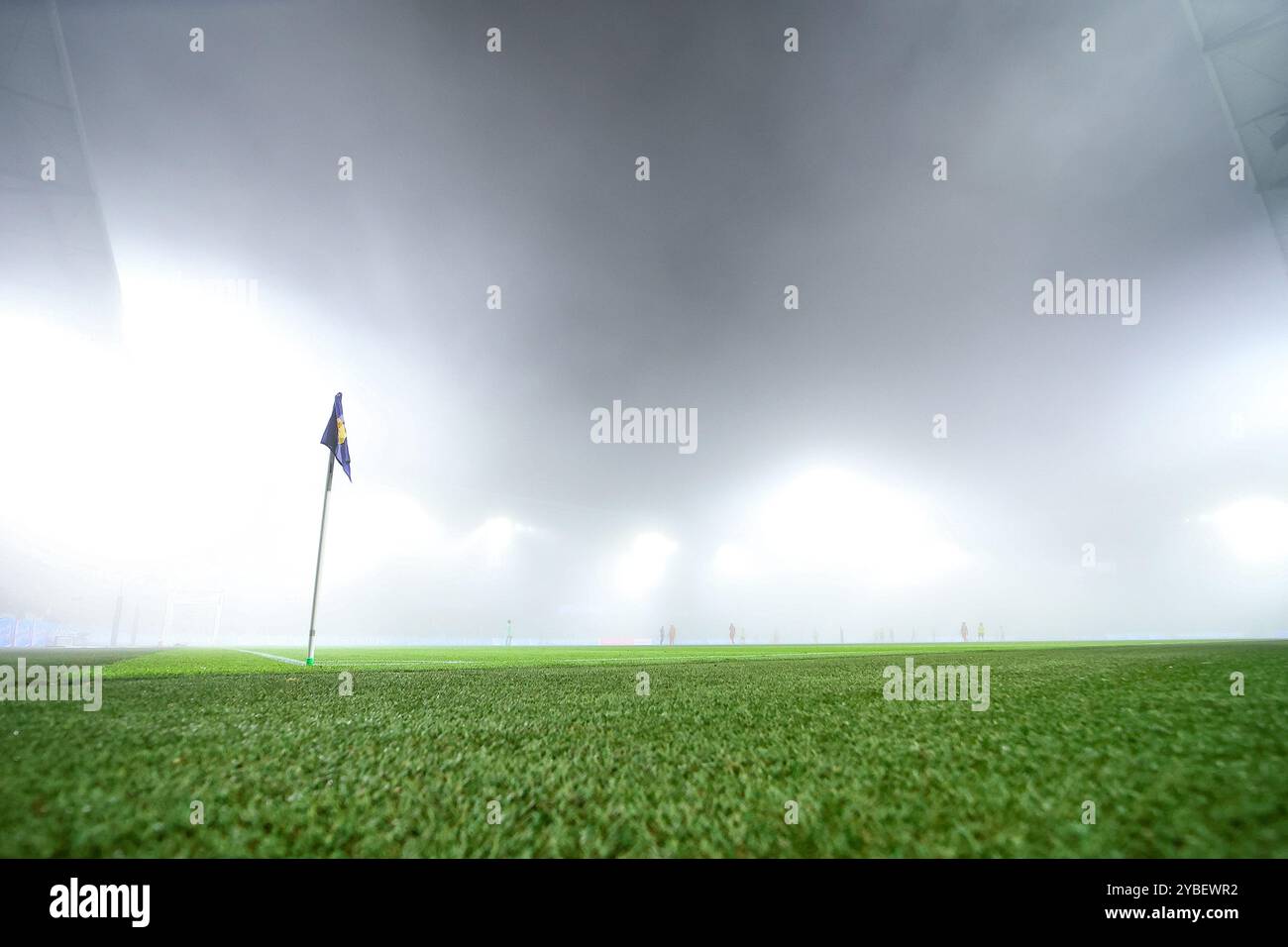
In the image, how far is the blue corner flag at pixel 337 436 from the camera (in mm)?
10414

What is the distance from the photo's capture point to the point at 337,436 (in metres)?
10.5

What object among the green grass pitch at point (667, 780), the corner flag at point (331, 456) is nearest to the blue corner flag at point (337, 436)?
the corner flag at point (331, 456)

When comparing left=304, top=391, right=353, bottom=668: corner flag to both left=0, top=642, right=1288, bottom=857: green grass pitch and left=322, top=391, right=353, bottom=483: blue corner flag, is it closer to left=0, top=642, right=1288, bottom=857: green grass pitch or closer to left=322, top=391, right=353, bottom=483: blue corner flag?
left=322, top=391, right=353, bottom=483: blue corner flag

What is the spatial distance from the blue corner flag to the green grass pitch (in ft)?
23.8

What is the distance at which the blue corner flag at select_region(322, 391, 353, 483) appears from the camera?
1041 cm

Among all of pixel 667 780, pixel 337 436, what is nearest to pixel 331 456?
pixel 337 436

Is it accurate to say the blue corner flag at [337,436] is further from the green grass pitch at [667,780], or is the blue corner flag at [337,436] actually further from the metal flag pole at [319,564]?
the green grass pitch at [667,780]

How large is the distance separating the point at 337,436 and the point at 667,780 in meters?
11.1

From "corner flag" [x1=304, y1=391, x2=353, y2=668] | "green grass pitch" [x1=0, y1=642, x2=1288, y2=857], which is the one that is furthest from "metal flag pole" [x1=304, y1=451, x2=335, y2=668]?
"green grass pitch" [x1=0, y1=642, x2=1288, y2=857]

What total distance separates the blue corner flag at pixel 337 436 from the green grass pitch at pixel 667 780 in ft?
23.8
